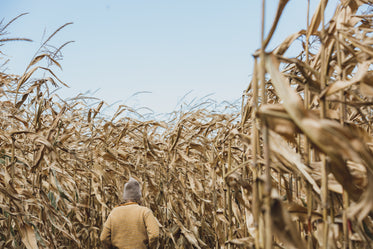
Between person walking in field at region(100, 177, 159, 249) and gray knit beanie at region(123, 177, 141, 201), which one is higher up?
gray knit beanie at region(123, 177, 141, 201)

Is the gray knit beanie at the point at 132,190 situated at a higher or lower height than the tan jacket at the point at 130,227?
higher

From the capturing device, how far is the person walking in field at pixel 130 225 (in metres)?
3.09

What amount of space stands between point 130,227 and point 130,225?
3 centimetres

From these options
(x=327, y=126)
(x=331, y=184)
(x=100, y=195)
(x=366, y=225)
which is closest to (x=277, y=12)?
(x=327, y=126)

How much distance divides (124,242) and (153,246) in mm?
252

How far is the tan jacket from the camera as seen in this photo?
3.12m

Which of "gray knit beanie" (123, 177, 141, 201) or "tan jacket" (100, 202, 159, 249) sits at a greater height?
"gray knit beanie" (123, 177, 141, 201)

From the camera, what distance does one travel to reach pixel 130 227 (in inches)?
125

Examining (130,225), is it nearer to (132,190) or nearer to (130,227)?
(130,227)

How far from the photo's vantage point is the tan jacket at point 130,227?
123 inches

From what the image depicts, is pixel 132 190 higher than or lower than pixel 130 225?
higher

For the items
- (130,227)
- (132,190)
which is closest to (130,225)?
(130,227)

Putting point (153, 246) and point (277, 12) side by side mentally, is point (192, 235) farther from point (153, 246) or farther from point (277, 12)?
point (277, 12)

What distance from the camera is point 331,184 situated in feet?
→ 3.71
